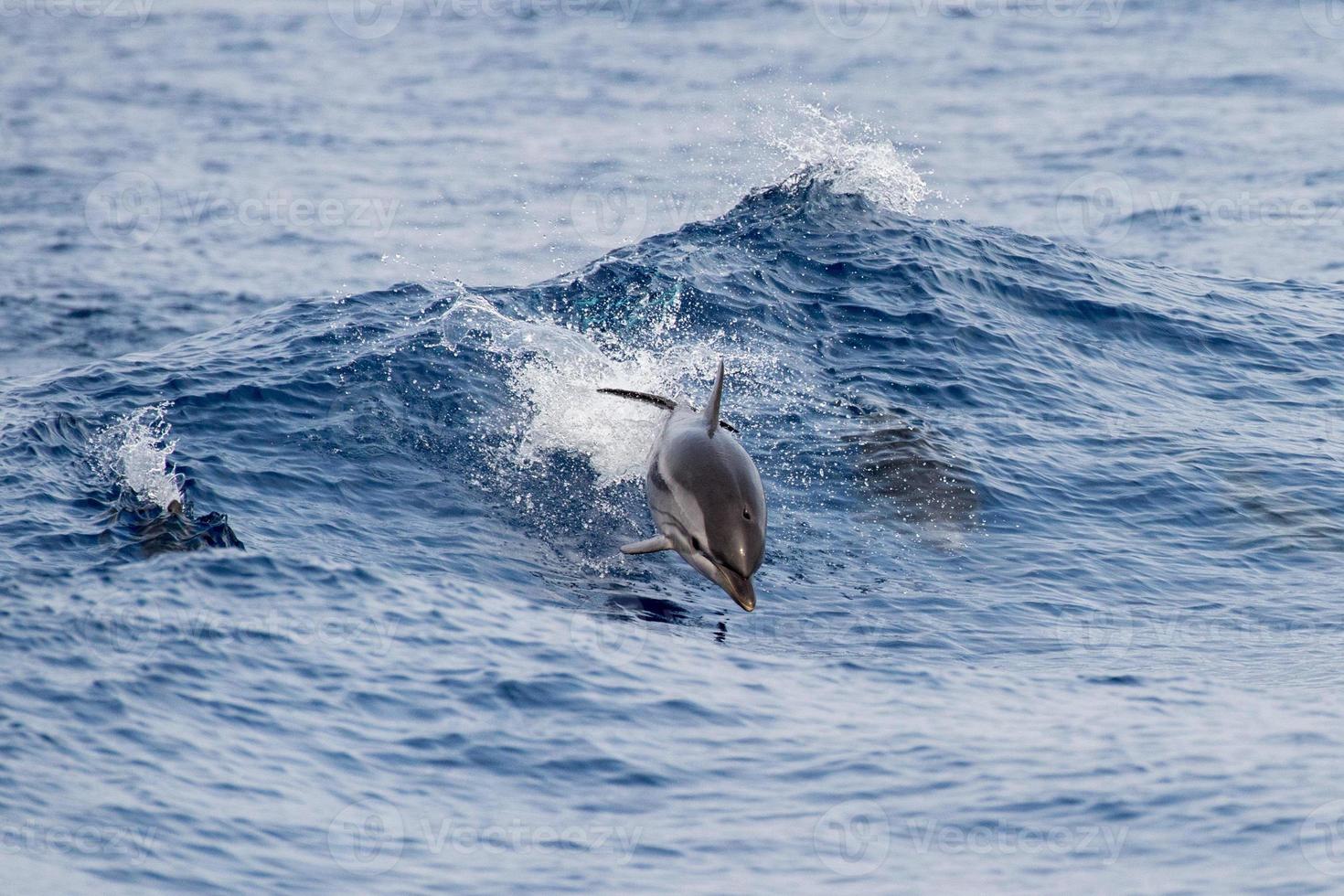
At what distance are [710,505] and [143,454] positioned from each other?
21.7ft

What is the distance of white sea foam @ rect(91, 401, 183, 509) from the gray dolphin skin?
4977 millimetres

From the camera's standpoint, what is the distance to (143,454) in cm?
1648

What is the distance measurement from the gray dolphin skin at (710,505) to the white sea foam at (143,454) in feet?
16.3

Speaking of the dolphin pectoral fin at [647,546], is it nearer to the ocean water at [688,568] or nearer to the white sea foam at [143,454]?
the ocean water at [688,568]

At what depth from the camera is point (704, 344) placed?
20.0 m

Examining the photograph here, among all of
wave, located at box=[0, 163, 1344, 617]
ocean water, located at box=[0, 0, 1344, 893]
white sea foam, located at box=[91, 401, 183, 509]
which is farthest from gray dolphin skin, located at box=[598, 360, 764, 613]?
white sea foam, located at box=[91, 401, 183, 509]

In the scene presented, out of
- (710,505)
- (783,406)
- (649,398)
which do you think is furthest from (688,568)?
(783,406)

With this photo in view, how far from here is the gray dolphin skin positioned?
1326 cm

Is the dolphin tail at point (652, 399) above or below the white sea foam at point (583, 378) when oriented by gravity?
above

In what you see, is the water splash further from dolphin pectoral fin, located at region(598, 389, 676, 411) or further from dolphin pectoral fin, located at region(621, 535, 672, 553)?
dolphin pectoral fin, located at region(621, 535, 672, 553)

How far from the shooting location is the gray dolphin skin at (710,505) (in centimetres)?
1326

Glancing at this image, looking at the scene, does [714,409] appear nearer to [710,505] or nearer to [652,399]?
[710,505]

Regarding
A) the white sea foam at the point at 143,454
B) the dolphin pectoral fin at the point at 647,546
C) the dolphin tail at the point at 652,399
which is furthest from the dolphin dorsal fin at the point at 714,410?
the white sea foam at the point at 143,454

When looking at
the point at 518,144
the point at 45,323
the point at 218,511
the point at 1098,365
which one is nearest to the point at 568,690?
the point at 218,511
